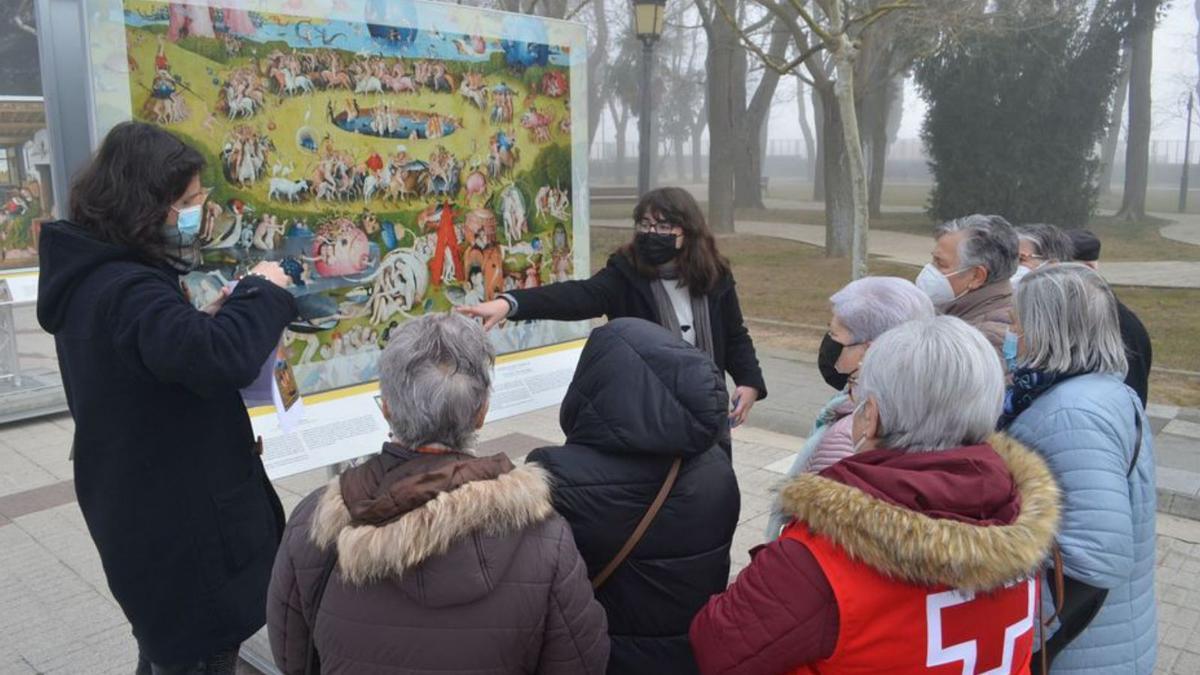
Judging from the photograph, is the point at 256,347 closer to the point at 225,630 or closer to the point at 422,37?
the point at 225,630

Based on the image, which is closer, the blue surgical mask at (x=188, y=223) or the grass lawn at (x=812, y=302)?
the blue surgical mask at (x=188, y=223)

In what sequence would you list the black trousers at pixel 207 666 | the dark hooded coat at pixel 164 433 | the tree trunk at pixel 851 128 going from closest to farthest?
1. the dark hooded coat at pixel 164 433
2. the black trousers at pixel 207 666
3. the tree trunk at pixel 851 128

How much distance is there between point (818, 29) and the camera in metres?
7.97

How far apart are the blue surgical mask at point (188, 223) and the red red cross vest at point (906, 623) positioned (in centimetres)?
151

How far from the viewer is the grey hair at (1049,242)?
161 inches

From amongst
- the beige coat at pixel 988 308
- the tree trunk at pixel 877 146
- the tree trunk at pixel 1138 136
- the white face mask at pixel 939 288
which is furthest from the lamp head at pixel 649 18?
the tree trunk at pixel 1138 136

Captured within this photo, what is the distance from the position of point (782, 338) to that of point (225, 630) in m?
9.08

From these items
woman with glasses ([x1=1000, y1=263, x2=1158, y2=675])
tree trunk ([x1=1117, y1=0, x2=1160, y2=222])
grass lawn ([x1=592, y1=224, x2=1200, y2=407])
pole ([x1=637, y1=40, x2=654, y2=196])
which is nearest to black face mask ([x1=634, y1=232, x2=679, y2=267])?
woman with glasses ([x1=1000, y1=263, x2=1158, y2=675])

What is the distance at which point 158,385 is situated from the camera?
204 centimetres

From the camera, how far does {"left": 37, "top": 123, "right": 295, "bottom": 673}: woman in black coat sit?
1.97 m

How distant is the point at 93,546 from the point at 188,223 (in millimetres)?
3251

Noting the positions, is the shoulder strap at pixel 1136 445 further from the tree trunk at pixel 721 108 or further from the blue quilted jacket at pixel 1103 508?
the tree trunk at pixel 721 108

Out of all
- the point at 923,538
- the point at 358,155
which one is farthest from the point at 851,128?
the point at 923,538

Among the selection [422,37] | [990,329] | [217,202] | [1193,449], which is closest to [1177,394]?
[1193,449]
